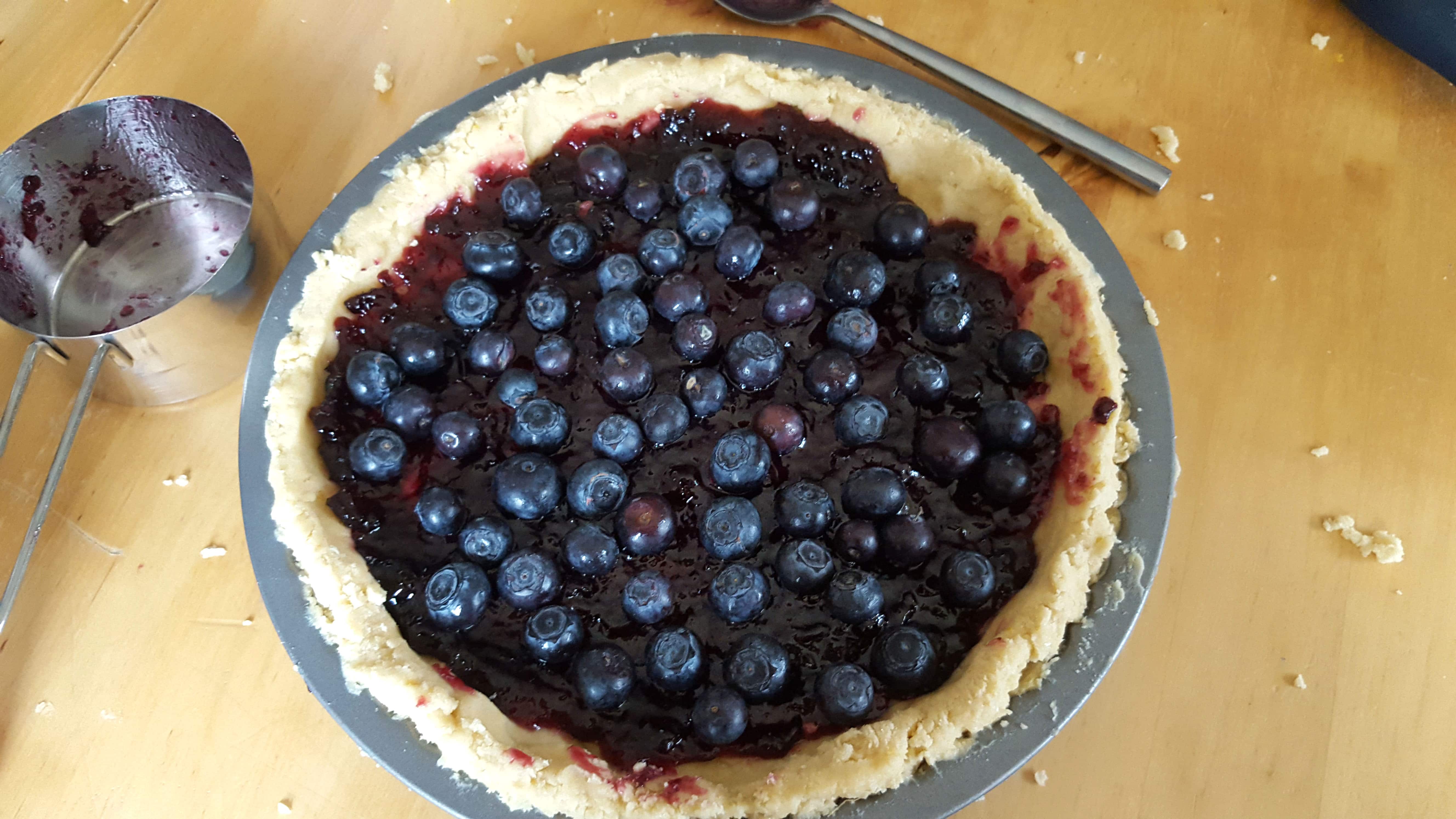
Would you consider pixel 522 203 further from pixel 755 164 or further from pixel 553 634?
pixel 553 634

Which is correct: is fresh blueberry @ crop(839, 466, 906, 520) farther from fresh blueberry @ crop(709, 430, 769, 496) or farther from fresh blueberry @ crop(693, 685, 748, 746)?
fresh blueberry @ crop(693, 685, 748, 746)

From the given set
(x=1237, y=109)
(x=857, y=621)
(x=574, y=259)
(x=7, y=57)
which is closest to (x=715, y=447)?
(x=857, y=621)

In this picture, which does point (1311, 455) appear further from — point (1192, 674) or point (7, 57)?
point (7, 57)

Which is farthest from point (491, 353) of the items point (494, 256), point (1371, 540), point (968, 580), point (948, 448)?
point (1371, 540)

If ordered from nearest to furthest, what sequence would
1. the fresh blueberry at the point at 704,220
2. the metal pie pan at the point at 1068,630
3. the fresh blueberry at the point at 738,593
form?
the metal pie pan at the point at 1068,630, the fresh blueberry at the point at 738,593, the fresh blueberry at the point at 704,220

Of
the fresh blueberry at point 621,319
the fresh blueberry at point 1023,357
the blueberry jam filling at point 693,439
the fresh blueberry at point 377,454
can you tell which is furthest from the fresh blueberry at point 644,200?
the fresh blueberry at point 1023,357

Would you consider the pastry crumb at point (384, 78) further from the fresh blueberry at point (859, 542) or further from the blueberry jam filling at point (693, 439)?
the fresh blueberry at point (859, 542)
